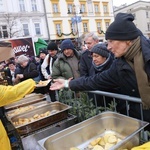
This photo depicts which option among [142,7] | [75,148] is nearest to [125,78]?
[75,148]

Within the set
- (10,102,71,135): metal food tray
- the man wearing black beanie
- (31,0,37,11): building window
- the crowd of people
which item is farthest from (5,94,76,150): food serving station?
(31,0,37,11): building window

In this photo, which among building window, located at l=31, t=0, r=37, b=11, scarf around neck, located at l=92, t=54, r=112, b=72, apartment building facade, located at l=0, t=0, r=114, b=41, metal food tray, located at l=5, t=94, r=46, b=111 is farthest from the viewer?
building window, located at l=31, t=0, r=37, b=11

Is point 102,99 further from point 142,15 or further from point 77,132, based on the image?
point 142,15

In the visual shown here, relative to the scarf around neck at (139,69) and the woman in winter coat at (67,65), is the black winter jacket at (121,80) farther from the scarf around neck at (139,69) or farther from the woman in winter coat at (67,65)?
the woman in winter coat at (67,65)

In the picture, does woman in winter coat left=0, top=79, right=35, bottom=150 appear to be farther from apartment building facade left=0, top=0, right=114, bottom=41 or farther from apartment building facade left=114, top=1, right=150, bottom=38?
apartment building facade left=114, top=1, right=150, bottom=38

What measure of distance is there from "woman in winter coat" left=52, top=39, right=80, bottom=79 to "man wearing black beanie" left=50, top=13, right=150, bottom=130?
1614 mm

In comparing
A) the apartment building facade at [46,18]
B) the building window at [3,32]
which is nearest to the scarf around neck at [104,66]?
the apartment building facade at [46,18]

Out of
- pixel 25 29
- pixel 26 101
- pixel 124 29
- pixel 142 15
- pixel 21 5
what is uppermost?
pixel 21 5

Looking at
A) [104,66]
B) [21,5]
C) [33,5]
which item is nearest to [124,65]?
[104,66]

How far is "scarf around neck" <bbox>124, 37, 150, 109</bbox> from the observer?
1.39 m

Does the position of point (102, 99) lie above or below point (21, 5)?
below

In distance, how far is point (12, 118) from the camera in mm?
2375

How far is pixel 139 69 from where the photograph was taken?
1420 millimetres

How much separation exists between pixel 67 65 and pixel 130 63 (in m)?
1.99
